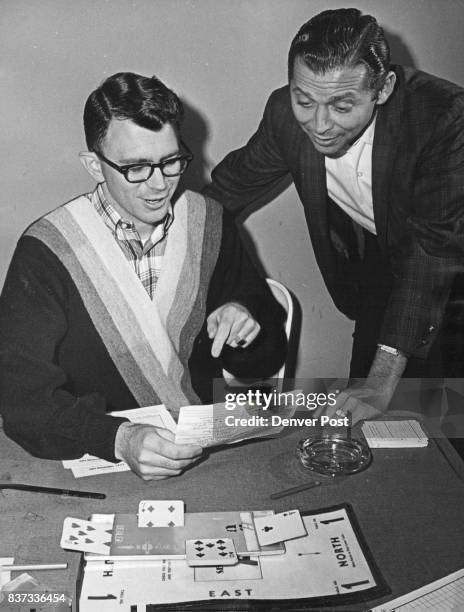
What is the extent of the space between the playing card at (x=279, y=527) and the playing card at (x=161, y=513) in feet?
0.46

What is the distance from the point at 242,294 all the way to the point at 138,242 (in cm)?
31

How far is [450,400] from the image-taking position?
6.34 ft

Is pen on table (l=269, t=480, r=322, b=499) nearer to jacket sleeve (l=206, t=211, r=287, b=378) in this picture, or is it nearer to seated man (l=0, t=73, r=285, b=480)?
seated man (l=0, t=73, r=285, b=480)

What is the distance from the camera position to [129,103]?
5.37ft

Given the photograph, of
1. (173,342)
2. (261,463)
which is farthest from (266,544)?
(173,342)

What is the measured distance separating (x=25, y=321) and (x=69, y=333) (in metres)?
0.12

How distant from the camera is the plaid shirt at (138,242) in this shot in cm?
173

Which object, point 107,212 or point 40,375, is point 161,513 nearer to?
point 40,375

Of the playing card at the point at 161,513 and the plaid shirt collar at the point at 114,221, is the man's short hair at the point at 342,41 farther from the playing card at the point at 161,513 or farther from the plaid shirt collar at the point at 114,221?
the playing card at the point at 161,513

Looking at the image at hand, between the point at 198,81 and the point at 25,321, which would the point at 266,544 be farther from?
the point at 198,81

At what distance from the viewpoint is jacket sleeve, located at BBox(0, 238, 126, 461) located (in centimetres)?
152

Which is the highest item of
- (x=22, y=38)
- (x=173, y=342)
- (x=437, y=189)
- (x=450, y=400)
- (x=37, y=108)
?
(x=22, y=38)

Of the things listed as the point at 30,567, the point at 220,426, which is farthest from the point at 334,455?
the point at 30,567

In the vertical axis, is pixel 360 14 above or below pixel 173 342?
above
